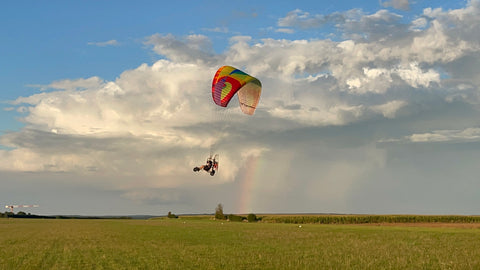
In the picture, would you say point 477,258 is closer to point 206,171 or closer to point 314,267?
point 314,267

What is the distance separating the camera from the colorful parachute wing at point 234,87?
3612cm

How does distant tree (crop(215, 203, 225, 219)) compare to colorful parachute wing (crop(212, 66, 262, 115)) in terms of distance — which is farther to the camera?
distant tree (crop(215, 203, 225, 219))

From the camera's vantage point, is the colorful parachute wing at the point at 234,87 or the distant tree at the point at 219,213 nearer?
the colorful parachute wing at the point at 234,87

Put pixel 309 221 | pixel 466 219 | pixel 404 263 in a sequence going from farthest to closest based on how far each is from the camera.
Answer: pixel 309 221
pixel 466 219
pixel 404 263

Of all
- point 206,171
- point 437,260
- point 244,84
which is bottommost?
point 437,260

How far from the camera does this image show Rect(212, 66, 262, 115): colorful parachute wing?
36.1m

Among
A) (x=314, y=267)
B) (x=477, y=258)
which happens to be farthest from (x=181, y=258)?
(x=477, y=258)

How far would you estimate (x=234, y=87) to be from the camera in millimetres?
36125

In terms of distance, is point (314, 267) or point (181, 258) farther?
point (181, 258)

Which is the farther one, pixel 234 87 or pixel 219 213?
pixel 219 213

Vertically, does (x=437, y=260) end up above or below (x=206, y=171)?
below

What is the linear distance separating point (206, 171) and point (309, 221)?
8045 cm

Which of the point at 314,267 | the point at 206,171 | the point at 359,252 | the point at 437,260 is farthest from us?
the point at 206,171

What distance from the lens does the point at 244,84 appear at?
36.3 meters
